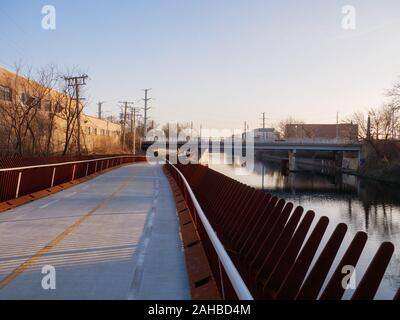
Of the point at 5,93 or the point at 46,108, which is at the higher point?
the point at 5,93

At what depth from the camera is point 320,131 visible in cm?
19062

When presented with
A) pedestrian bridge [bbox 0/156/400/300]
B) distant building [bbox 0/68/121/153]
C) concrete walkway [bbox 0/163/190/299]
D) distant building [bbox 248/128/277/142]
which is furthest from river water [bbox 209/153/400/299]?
distant building [bbox 248/128/277/142]

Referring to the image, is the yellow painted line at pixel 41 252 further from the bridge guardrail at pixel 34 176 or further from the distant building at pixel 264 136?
the distant building at pixel 264 136

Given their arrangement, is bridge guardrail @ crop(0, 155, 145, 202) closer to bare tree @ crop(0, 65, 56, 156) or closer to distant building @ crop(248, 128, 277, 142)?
bare tree @ crop(0, 65, 56, 156)

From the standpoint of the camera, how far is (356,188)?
185 feet

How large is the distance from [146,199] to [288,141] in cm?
7717

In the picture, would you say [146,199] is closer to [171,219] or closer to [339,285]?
[171,219]

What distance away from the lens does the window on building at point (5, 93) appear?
4926 centimetres

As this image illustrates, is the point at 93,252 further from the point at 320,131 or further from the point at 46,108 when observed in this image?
the point at 320,131

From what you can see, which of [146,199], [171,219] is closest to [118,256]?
[171,219]

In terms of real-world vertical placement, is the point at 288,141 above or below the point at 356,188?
above

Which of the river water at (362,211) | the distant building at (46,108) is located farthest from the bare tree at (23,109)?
the river water at (362,211)

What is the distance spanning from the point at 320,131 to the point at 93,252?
621ft

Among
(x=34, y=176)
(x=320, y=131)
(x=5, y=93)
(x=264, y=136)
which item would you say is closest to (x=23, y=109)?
(x=5, y=93)
